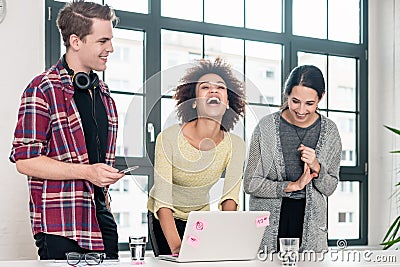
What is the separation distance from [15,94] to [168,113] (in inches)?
59.0

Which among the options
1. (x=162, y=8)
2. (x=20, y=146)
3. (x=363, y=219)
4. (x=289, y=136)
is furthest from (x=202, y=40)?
(x=20, y=146)

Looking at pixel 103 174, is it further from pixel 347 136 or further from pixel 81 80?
pixel 347 136

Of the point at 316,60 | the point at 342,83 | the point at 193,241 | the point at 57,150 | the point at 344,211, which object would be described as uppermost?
the point at 316,60

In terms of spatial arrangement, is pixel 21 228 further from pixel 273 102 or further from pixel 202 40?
pixel 273 102

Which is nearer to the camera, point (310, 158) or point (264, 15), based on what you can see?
point (310, 158)

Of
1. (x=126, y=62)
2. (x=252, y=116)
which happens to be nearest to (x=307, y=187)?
(x=252, y=116)

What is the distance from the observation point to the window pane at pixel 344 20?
514 cm

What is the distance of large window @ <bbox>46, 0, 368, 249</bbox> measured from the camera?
13.8 ft

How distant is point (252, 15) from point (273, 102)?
598 millimetres

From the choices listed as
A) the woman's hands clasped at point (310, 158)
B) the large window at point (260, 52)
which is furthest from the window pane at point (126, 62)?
the woman's hands clasped at point (310, 158)

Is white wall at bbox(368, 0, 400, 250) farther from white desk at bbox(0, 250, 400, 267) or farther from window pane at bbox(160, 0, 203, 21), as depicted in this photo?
white desk at bbox(0, 250, 400, 267)

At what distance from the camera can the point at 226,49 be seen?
461 centimetres

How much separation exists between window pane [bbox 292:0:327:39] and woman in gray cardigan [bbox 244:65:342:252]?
1.80 metres

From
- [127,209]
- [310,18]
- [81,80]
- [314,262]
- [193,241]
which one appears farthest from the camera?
[310,18]
